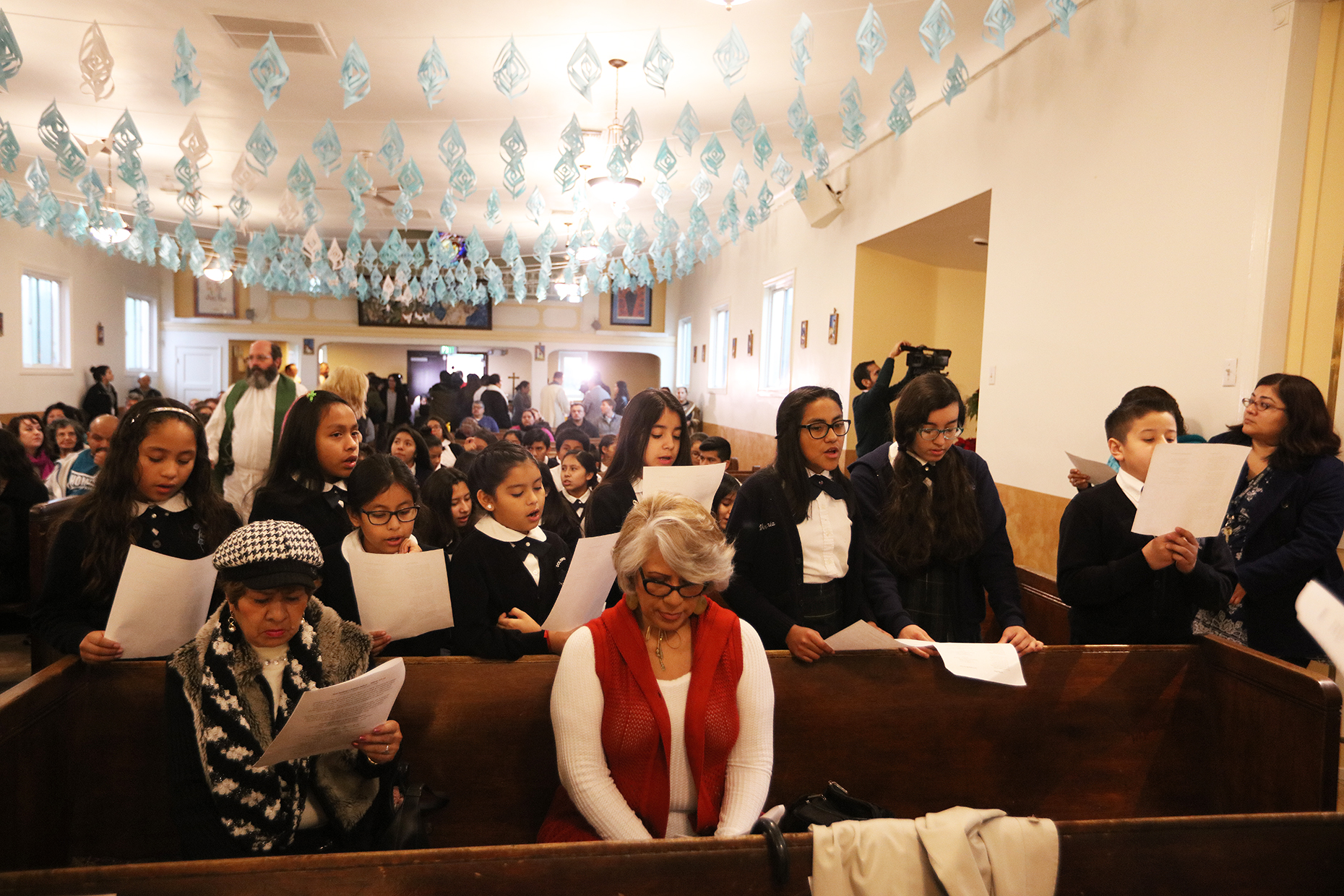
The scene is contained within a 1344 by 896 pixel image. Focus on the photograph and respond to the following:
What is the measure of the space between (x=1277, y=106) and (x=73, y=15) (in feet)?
21.2

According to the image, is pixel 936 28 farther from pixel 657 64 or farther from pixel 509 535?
pixel 509 535

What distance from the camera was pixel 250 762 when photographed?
64.8 inches

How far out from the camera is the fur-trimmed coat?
164 centimetres

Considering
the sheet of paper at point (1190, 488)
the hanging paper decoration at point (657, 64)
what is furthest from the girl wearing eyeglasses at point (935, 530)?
the hanging paper decoration at point (657, 64)

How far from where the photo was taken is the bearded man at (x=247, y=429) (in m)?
3.93

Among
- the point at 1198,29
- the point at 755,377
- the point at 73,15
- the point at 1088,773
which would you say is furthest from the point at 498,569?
the point at 755,377

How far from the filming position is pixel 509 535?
2324 millimetres

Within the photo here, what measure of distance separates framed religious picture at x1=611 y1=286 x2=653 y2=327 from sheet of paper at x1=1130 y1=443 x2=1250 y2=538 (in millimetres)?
14510

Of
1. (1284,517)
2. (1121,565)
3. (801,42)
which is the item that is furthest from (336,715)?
(801,42)

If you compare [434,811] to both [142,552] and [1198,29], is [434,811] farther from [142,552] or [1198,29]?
[1198,29]

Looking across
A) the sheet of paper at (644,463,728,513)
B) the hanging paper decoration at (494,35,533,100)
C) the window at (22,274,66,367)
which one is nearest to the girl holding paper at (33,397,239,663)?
the sheet of paper at (644,463,728,513)

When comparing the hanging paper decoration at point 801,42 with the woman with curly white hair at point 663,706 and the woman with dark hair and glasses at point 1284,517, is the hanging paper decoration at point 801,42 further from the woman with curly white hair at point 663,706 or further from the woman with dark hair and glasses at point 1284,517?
the woman with curly white hair at point 663,706

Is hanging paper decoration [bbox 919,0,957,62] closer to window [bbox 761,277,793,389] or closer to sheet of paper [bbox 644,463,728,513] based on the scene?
sheet of paper [bbox 644,463,728,513]

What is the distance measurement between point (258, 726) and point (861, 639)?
139 cm
